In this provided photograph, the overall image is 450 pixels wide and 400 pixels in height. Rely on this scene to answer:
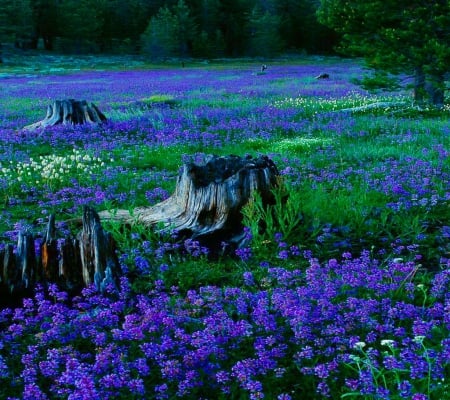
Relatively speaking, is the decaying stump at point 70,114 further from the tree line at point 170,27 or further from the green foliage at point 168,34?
the tree line at point 170,27

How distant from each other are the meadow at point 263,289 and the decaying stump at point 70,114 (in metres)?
2.59

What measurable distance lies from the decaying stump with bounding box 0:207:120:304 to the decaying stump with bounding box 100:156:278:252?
1.63 meters

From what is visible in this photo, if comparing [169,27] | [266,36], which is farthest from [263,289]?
[266,36]

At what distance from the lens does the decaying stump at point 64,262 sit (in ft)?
14.6

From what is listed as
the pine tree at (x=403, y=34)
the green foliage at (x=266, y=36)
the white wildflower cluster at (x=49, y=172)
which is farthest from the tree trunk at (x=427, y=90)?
the green foliage at (x=266, y=36)

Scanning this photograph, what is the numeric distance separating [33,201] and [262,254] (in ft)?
14.9

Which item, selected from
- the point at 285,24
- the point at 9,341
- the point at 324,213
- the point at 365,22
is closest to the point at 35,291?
the point at 9,341

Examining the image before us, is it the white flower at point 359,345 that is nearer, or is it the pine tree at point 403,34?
the white flower at point 359,345

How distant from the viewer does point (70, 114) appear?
1625cm

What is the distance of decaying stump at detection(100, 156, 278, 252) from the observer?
20.0 feet

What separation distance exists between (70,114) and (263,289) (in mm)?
13085

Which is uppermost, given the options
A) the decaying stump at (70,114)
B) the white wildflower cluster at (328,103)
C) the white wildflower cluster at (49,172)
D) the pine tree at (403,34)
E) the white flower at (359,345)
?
the pine tree at (403,34)

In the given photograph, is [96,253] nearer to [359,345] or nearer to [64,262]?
[64,262]

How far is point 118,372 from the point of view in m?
3.09
